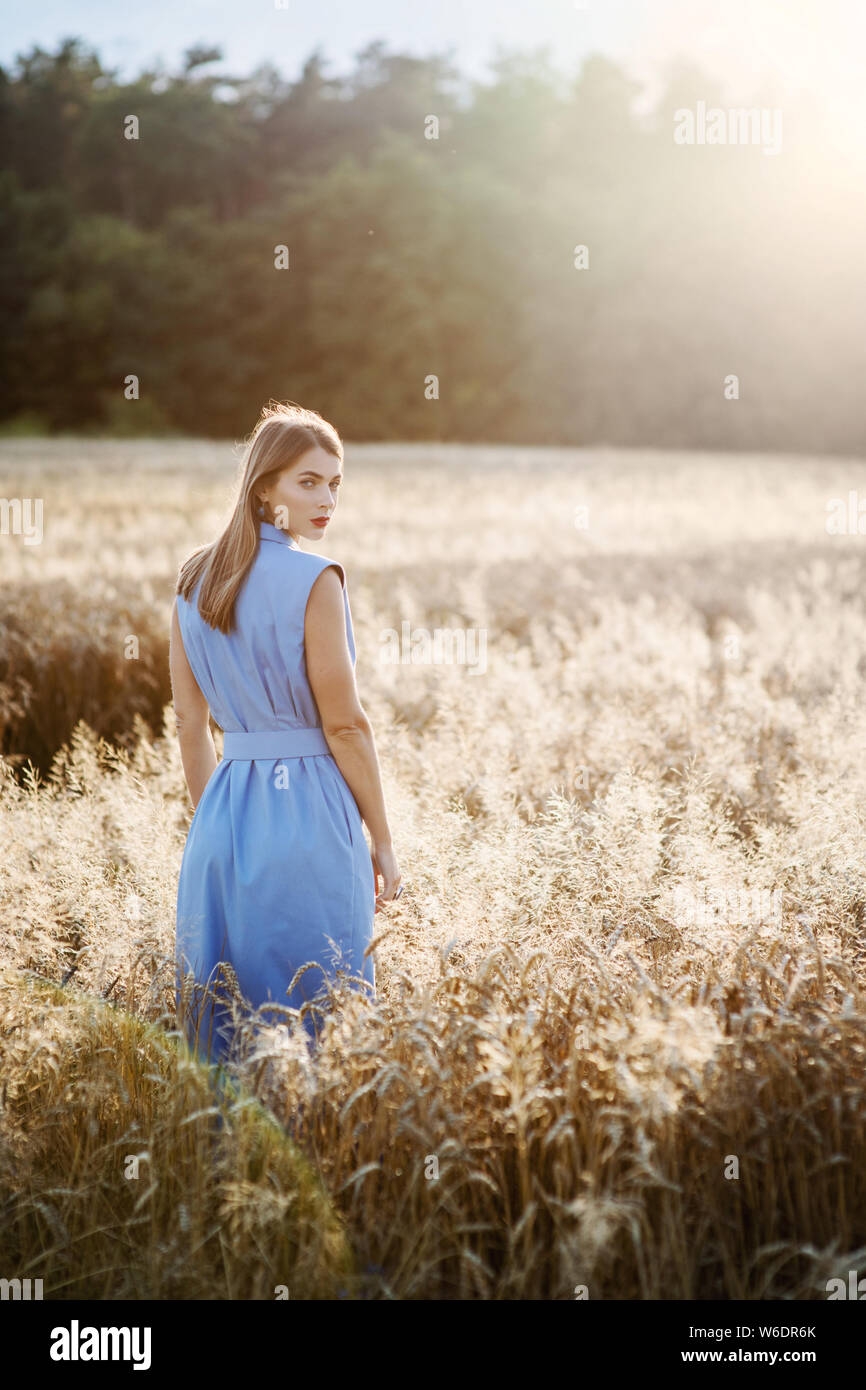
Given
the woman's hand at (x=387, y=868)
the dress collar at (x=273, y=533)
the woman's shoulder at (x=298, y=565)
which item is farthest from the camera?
the woman's hand at (x=387, y=868)

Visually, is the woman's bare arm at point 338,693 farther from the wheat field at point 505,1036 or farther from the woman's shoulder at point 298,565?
the wheat field at point 505,1036

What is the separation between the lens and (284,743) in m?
2.76

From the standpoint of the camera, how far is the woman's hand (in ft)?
9.39

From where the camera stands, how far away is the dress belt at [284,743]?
2758 mm

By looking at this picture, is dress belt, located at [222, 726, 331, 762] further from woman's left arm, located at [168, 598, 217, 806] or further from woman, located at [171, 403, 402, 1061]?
woman's left arm, located at [168, 598, 217, 806]

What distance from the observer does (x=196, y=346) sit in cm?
4825

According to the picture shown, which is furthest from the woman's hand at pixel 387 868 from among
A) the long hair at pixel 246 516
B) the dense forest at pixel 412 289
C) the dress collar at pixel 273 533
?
the dense forest at pixel 412 289

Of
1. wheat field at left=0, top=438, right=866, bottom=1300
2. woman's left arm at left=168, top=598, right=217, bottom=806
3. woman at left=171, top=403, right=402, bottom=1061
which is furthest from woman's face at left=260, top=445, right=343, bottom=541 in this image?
woman's left arm at left=168, top=598, right=217, bottom=806

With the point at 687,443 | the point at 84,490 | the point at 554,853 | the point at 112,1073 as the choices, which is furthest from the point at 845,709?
the point at 687,443

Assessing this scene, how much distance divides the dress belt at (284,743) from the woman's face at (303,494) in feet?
1.55

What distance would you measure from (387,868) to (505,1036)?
2.11 feet

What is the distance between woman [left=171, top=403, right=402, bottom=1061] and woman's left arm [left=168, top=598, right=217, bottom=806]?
2.7 inches

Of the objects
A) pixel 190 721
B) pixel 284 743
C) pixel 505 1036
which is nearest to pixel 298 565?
pixel 284 743
